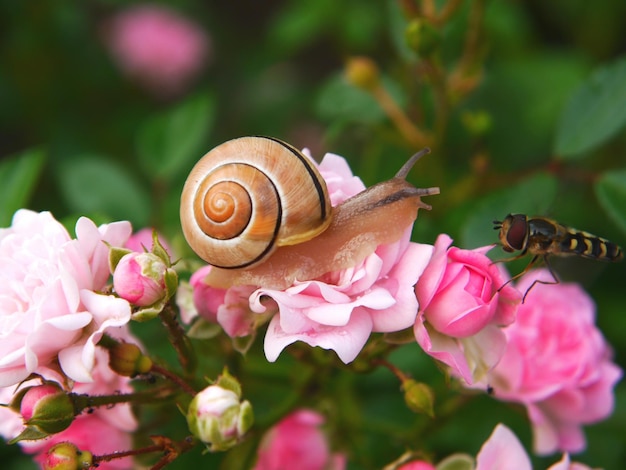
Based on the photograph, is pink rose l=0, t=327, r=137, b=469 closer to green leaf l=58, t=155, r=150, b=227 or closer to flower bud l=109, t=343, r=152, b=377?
flower bud l=109, t=343, r=152, b=377

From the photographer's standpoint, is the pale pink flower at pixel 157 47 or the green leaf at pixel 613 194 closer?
the green leaf at pixel 613 194

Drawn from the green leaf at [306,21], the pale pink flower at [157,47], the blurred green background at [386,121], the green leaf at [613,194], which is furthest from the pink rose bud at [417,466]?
the pale pink flower at [157,47]

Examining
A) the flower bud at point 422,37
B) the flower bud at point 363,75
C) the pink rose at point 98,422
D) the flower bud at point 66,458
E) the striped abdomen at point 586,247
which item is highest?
the flower bud at point 422,37

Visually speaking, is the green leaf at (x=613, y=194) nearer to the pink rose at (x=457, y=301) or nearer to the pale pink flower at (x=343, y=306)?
the pink rose at (x=457, y=301)

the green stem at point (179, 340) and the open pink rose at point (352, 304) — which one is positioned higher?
the open pink rose at point (352, 304)

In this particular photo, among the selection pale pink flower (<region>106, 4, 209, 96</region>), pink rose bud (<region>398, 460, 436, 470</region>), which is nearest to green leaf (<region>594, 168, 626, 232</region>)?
pink rose bud (<region>398, 460, 436, 470</region>)

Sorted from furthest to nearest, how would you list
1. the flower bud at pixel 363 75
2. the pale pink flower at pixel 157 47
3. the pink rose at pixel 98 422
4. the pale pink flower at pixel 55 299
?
the pale pink flower at pixel 157 47 → the flower bud at pixel 363 75 → the pink rose at pixel 98 422 → the pale pink flower at pixel 55 299
